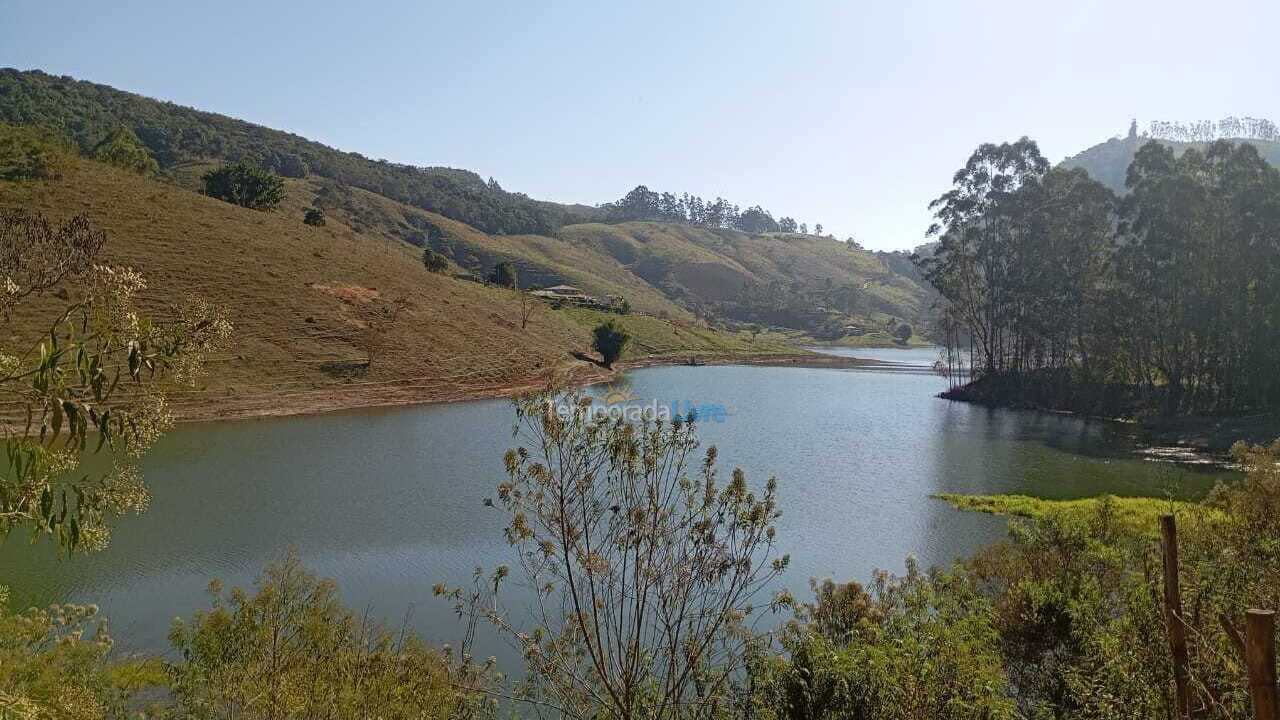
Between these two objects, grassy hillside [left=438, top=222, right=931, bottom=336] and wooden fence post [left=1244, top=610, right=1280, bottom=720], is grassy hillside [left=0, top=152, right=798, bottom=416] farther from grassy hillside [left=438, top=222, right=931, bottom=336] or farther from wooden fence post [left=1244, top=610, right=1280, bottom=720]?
grassy hillside [left=438, top=222, right=931, bottom=336]

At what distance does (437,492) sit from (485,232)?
457 feet

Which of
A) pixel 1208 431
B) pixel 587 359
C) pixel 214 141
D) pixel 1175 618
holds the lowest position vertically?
pixel 1208 431

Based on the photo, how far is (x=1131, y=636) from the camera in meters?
8.38

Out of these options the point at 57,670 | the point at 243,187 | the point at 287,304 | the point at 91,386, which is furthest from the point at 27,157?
the point at 91,386

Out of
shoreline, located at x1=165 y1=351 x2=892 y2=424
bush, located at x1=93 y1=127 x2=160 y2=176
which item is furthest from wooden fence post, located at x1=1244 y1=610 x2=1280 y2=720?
bush, located at x1=93 y1=127 x2=160 y2=176

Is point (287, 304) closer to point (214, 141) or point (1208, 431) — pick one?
point (1208, 431)

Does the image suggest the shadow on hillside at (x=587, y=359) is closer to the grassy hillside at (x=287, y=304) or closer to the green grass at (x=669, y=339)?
the grassy hillside at (x=287, y=304)

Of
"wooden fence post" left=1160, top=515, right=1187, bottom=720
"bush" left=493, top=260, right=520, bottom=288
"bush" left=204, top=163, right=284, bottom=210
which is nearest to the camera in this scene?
"wooden fence post" left=1160, top=515, right=1187, bottom=720

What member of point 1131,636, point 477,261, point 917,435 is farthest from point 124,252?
point 477,261

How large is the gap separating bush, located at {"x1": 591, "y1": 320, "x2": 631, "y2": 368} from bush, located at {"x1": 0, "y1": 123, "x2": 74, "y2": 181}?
4597 centimetres

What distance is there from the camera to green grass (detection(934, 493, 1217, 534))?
20.9 metres

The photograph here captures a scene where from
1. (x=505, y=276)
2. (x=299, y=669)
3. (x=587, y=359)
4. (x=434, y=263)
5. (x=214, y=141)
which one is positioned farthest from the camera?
(x=214, y=141)

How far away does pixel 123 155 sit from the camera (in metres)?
73.8

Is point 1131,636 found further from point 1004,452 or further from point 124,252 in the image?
point 124,252
